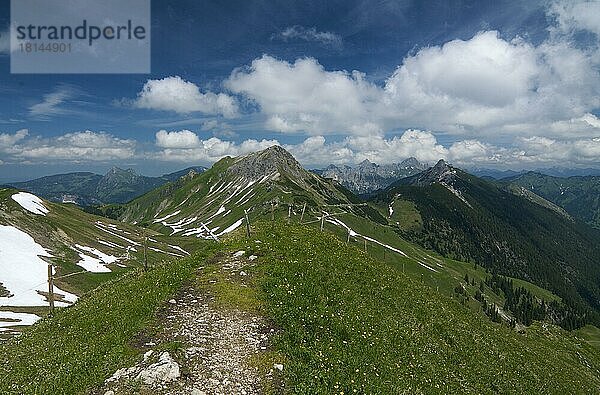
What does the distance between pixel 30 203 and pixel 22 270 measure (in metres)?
62.6

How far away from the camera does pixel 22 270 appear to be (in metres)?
90.2

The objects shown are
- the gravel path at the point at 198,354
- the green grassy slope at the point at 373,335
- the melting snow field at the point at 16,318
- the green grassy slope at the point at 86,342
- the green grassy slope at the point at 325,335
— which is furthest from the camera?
the melting snow field at the point at 16,318

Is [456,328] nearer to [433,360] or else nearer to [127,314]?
[433,360]

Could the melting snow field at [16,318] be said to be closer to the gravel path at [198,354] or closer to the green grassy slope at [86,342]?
the green grassy slope at [86,342]

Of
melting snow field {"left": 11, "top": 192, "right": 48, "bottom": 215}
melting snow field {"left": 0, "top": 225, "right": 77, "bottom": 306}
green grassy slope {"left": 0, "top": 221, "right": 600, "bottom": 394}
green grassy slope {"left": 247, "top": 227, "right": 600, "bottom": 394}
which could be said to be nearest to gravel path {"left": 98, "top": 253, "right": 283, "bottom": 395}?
green grassy slope {"left": 0, "top": 221, "right": 600, "bottom": 394}

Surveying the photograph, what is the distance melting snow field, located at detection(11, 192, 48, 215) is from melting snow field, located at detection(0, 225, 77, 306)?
2533cm

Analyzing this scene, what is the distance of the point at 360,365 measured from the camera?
17.2 m

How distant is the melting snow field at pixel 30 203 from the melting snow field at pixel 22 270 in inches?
997

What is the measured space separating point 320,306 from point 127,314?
10.1m

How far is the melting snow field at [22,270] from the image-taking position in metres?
71.2

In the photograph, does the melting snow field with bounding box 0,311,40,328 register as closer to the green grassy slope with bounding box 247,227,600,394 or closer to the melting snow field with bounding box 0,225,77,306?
the melting snow field with bounding box 0,225,77,306

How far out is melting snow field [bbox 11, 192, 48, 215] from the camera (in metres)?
134

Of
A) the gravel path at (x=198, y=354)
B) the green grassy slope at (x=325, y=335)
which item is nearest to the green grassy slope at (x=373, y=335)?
the green grassy slope at (x=325, y=335)

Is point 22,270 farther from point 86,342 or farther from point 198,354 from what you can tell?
point 198,354
